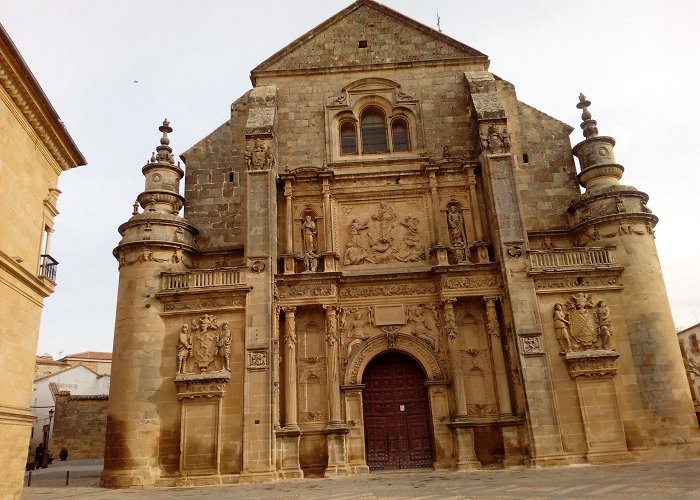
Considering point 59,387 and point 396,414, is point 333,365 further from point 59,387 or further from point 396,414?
point 59,387

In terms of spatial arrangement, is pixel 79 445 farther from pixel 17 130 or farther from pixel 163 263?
pixel 17 130

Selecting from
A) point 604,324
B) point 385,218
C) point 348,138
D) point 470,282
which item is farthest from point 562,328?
point 348,138

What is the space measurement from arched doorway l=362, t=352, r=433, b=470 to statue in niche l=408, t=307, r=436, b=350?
2.90 feet

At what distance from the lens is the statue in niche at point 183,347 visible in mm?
16406

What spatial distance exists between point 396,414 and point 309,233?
6518 mm

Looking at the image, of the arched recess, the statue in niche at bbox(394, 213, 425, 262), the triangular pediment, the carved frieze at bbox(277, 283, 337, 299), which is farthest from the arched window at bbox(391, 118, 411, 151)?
the arched recess

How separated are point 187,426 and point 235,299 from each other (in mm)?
3911

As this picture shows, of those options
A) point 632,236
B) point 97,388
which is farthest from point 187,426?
point 97,388

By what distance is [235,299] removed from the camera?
17141mm

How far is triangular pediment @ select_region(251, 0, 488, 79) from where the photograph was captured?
2139 centimetres

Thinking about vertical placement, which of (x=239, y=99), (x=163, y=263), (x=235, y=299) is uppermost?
(x=239, y=99)

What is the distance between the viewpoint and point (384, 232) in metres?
18.9

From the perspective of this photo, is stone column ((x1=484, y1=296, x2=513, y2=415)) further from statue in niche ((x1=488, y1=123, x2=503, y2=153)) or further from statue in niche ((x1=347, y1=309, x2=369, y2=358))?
statue in niche ((x1=488, y1=123, x2=503, y2=153))

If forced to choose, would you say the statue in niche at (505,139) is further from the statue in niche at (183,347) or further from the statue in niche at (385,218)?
the statue in niche at (183,347)
